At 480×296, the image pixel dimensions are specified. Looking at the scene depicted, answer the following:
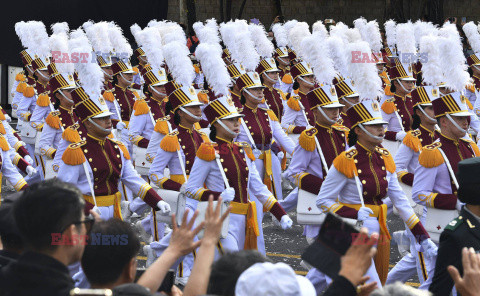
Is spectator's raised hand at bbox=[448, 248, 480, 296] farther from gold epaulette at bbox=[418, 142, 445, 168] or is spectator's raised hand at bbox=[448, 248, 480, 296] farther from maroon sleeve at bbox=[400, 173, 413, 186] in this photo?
maroon sleeve at bbox=[400, 173, 413, 186]

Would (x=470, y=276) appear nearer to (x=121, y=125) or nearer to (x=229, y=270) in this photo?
(x=229, y=270)

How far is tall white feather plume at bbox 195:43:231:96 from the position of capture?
8.52 metres

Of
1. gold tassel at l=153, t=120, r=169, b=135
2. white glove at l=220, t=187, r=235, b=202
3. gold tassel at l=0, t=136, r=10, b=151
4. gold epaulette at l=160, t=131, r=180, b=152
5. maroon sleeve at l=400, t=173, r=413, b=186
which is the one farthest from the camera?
gold tassel at l=153, t=120, r=169, b=135

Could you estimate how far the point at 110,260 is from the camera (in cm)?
376

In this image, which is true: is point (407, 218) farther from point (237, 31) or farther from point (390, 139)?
point (237, 31)

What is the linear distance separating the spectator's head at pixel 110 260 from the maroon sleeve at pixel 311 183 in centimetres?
418

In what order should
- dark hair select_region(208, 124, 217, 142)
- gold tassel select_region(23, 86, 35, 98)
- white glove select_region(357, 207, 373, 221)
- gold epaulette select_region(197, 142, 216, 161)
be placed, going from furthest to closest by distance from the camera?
gold tassel select_region(23, 86, 35, 98) < dark hair select_region(208, 124, 217, 142) < gold epaulette select_region(197, 142, 216, 161) < white glove select_region(357, 207, 373, 221)

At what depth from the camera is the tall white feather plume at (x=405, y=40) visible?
47.1 ft

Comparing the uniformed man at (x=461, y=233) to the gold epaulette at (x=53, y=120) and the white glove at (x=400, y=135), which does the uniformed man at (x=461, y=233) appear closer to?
the white glove at (x=400, y=135)

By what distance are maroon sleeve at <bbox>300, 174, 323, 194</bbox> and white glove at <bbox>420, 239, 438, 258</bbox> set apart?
61.5 inches

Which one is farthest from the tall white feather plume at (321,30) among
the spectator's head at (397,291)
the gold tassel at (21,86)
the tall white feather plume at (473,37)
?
the spectator's head at (397,291)

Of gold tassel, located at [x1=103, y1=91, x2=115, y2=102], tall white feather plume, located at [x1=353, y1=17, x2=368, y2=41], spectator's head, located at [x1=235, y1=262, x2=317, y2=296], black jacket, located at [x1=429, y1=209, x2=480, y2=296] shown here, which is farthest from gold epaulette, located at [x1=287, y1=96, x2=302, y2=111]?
spectator's head, located at [x1=235, y1=262, x2=317, y2=296]

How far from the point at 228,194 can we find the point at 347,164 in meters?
0.98

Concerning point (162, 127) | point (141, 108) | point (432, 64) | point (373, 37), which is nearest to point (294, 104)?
point (141, 108)
